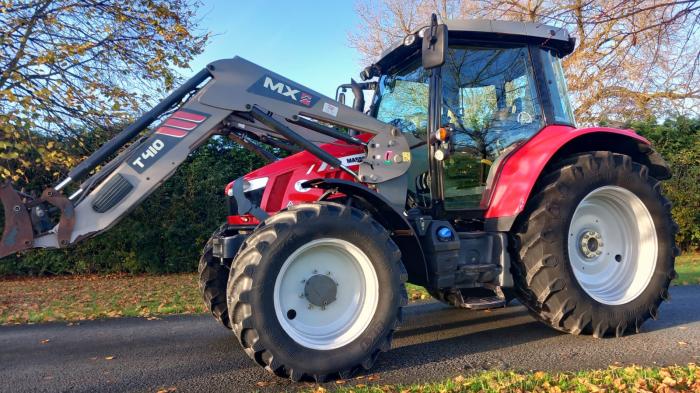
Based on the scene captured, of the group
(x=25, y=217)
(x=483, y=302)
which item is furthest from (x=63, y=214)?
(x=483, y=302)

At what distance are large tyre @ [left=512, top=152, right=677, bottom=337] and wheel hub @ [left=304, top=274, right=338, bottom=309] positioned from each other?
5.75 ft

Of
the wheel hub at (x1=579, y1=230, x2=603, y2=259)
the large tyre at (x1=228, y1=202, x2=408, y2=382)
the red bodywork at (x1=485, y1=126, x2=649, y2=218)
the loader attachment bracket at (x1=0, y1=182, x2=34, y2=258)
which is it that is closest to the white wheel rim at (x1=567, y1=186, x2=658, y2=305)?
the wheel hub at (x1=579, y1=230, x2=603, y2=259)

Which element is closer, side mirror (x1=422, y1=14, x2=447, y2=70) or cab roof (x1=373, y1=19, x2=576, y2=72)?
side mirror (x1=422, y1=14, x2=447, y2=70)

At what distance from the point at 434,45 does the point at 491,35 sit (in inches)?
38.5

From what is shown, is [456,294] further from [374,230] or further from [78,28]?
[78,28]

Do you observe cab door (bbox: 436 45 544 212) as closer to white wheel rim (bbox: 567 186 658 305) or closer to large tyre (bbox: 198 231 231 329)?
white wheel rim (bbox: 567 186 658 305)

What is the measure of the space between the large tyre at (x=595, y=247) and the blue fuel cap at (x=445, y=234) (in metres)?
0.66

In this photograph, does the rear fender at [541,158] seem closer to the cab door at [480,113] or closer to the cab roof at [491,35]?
the cab door at [480,113]

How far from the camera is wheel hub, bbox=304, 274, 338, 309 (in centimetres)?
392

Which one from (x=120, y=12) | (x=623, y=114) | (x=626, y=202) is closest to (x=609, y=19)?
(x=626, y=202)

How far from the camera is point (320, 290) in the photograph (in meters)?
3.94

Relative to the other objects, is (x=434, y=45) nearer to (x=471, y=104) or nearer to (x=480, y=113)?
(x=471, y=104)

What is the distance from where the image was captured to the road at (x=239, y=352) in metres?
3.78

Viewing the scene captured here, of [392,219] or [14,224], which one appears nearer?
[14,224]
